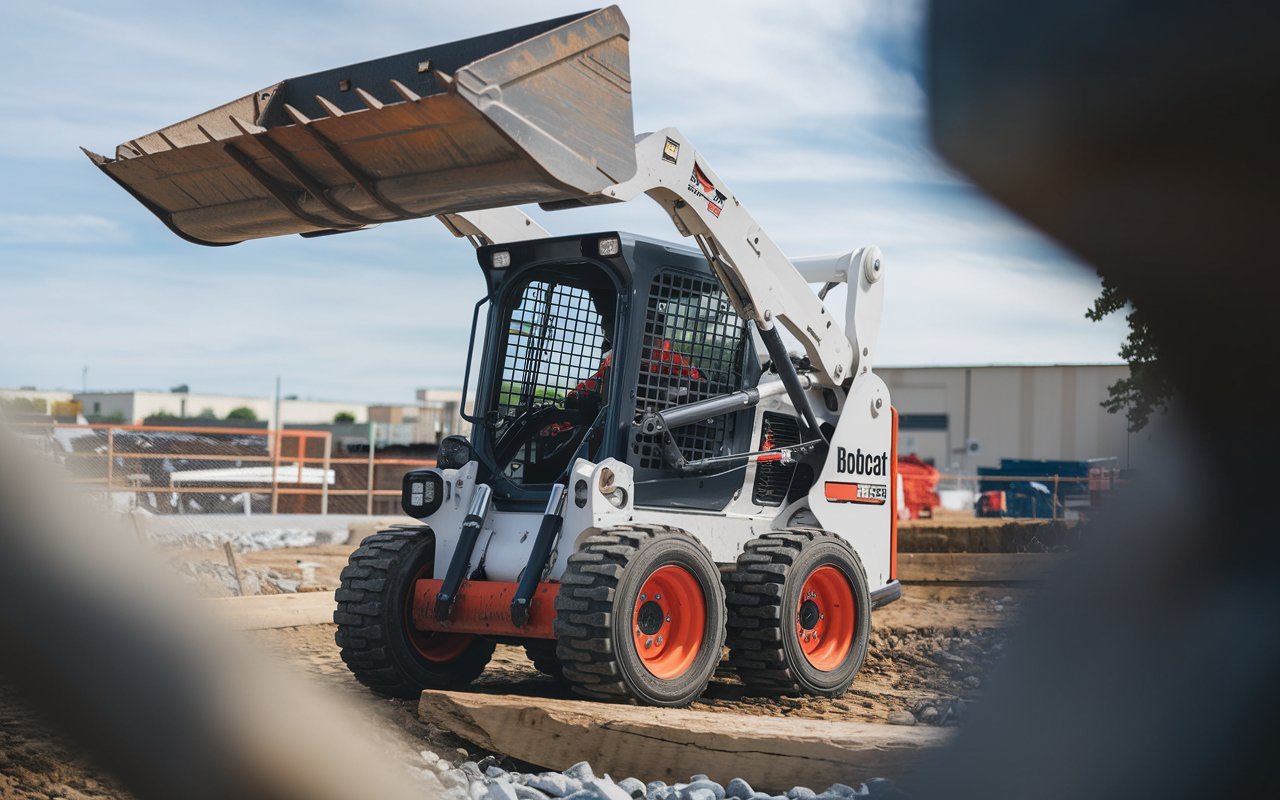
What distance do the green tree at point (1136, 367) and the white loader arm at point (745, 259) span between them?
454 centimetres

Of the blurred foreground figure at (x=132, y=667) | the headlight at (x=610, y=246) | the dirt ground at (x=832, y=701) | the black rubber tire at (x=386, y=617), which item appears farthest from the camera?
the headlight at (x=610, y=246)

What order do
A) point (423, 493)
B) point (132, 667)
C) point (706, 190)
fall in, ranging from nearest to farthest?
point (132, 667) < point (706, 190) < point (423, 493)

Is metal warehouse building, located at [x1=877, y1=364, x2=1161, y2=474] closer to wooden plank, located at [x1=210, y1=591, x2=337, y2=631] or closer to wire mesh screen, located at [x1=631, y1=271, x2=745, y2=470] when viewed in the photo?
wire mesh screen, located at [x1=631, y1=271, x2=745, y2=470]

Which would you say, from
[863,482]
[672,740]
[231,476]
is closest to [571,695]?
[672,740]

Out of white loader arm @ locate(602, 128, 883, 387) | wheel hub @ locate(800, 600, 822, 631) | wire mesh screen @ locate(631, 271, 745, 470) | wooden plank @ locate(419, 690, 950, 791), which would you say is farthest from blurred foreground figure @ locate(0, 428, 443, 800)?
wheel hub @ locate(800, 600, 822, 631)

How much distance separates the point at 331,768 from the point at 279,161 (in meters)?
4.18

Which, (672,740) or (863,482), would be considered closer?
(672,740)

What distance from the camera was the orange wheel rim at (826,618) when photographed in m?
6.92

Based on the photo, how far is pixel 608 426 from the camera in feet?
21.6

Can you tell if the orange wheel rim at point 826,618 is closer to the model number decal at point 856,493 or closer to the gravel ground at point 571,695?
the gravel ground at point 571,695

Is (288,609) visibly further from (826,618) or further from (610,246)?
(826,618)

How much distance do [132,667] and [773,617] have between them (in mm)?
5932

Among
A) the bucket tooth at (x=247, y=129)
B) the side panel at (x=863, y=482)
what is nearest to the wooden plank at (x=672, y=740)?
the bucket tooth at (x=247, y=129)

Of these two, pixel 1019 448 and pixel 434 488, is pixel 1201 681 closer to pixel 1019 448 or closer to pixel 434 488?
pixel 1019 448
